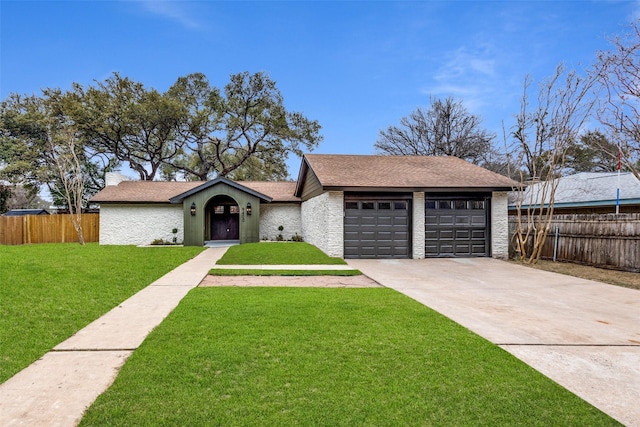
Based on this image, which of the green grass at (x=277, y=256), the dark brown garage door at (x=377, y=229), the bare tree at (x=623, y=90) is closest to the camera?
the bare tree at (x=623, y=90)

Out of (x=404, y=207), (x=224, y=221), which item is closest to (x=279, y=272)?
(x=404, y=207)

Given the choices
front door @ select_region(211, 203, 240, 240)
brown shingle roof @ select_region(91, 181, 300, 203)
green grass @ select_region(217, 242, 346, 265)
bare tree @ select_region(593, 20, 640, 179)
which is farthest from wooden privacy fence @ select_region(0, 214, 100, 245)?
bare tree @ select_region(593, 20, 640, 179)

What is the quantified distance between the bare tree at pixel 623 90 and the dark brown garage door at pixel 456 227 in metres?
4.39

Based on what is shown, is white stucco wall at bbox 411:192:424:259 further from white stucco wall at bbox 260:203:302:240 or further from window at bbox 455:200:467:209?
white stucco wall at bbox 260:203:302:240

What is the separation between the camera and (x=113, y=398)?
2.86 metres

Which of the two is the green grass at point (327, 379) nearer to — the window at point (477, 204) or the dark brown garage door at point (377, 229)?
the dark brown garage door at point (377, 229)

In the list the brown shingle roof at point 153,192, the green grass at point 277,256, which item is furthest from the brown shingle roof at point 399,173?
the brown shingle roof at point 153,192

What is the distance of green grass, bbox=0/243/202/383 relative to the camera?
164 inches

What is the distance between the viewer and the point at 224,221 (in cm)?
2019

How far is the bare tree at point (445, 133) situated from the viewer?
3006 centimetres

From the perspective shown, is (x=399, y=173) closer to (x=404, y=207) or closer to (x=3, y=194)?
(x=404, y=207)

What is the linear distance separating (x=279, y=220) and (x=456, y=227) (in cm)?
950

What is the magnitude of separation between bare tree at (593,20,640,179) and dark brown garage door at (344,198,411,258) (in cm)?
650

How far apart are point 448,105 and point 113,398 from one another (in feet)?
106
